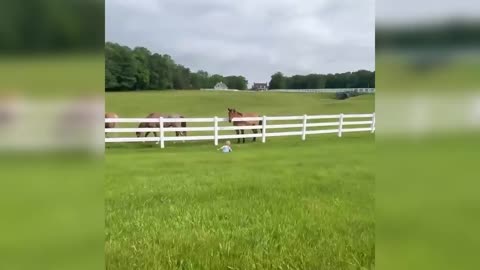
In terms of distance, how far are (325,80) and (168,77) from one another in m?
0.61

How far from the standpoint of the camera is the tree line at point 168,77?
87cm

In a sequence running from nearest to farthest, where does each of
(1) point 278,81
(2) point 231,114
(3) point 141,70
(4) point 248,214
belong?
(3) point 141,70, (4) point 248,214, (1) point 278,81, (2) point 231,114

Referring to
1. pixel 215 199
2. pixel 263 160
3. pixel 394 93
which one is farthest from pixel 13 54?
pixel 263 160

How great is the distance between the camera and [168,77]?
1492 mm

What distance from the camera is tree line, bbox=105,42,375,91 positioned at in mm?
871

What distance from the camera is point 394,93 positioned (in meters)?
0.53

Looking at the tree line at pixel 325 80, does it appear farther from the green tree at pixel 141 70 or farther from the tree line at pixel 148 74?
the green tree at pixel 141 70

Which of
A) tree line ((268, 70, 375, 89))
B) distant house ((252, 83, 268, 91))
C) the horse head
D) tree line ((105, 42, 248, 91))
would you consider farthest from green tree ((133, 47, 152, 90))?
the horse head

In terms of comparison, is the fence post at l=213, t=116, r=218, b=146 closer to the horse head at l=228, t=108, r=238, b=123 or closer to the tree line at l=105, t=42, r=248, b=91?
the horse head at l=228, t=108, r=238, b=123

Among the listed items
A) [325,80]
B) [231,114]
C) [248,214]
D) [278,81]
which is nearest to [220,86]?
[278,81]

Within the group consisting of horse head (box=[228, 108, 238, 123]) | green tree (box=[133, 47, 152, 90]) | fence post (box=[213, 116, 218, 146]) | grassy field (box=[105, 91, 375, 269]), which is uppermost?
green tree (box=[133, 47, 152, 90])

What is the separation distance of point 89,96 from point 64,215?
0.56ft

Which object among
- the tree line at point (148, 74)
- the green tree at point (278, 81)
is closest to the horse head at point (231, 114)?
the tree line at point (148, 74)

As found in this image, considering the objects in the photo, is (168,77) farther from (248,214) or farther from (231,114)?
(231,114)
